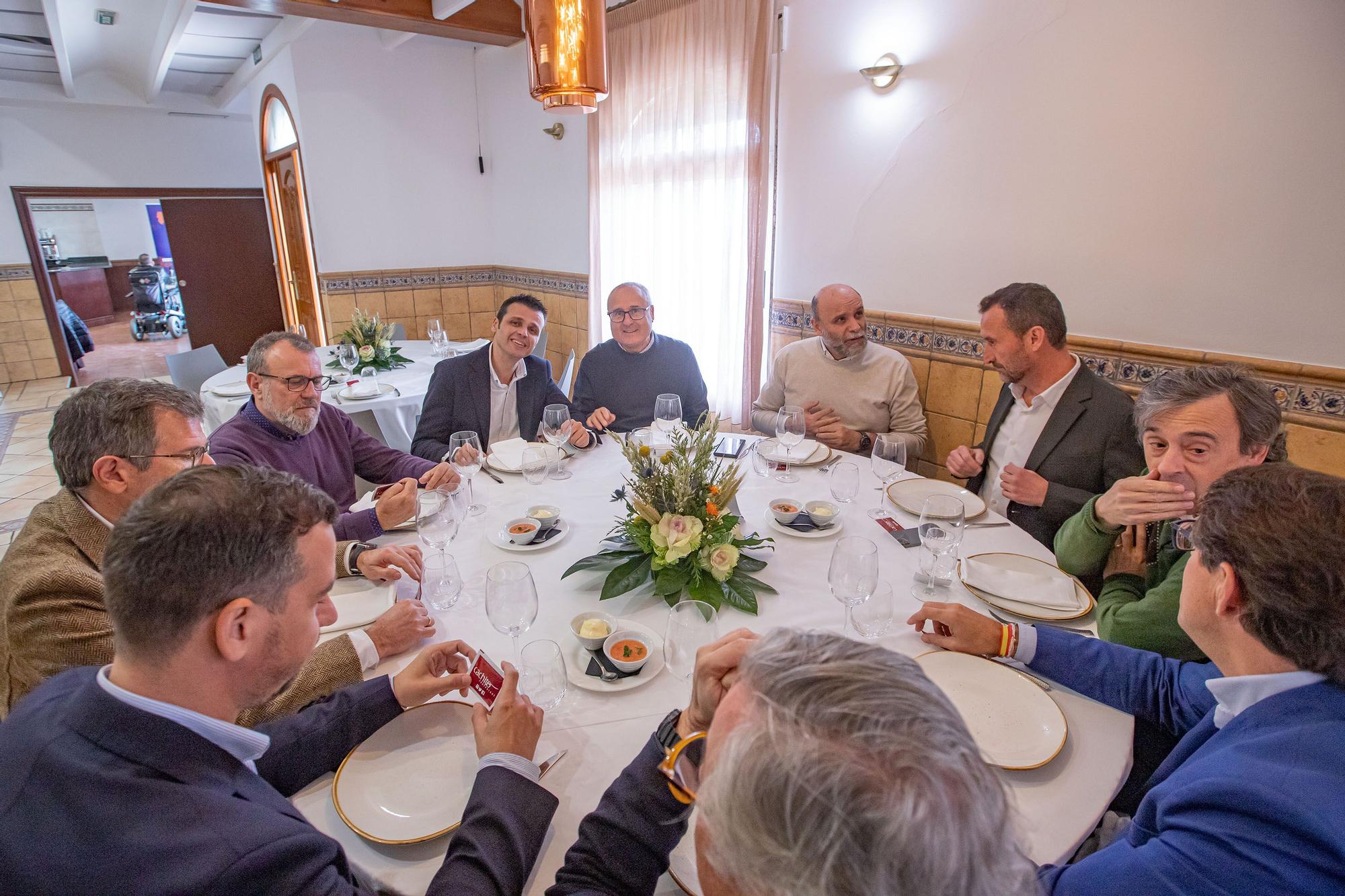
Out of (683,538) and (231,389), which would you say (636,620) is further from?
(231,389)

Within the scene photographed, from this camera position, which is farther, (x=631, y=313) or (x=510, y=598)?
(x=631, y=313)

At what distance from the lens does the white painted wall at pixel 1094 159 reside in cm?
221

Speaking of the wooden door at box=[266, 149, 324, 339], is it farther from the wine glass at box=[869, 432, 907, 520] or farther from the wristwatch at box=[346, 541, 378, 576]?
the wine glass at box=[869, 432, 907, 520]

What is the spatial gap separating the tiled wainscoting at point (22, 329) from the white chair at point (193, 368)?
536 centimetres

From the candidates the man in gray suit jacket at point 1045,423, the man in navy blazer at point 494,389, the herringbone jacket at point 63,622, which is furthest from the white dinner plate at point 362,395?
the man in gray suit jacket at point 1045,423

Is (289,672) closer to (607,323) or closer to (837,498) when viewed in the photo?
(837,498)

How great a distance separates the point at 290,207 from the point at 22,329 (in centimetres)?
387

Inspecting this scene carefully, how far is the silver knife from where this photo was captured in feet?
3.66

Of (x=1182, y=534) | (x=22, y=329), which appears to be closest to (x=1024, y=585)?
(x=1182, y=534)

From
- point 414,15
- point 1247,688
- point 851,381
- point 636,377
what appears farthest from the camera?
point 414,15

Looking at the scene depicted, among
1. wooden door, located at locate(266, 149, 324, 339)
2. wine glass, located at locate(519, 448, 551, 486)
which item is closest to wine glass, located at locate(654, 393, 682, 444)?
wine glass, located at locate(519, 448, 551, 486)

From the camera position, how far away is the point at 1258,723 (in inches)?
35.4

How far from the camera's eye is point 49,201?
11.4 meters

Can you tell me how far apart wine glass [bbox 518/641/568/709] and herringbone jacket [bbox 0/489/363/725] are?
361 millimetres
